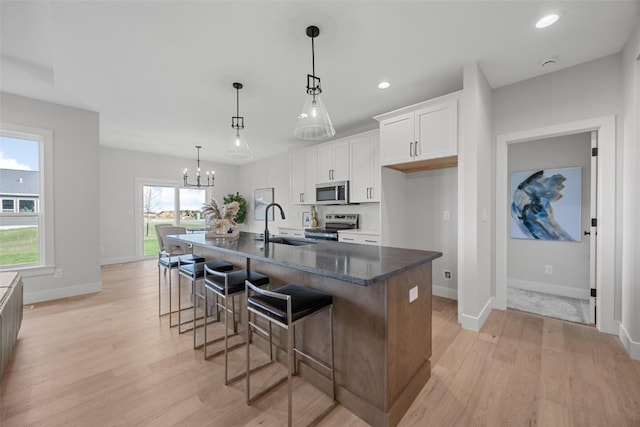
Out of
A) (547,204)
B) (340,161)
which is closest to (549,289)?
(547,204)

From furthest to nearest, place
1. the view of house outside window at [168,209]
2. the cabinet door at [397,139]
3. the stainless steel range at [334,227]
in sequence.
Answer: the view of house outside window at [168,209], the stainless steel range at [334,227], the cabinet door at [397,139]

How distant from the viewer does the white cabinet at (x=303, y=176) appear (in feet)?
16.0

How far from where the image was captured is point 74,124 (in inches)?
144

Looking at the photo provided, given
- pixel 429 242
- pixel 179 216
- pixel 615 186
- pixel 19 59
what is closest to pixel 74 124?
pixel 19 59

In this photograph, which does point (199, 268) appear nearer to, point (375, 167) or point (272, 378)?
point (272, 378)

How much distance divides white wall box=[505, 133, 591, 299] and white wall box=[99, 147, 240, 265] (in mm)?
6589

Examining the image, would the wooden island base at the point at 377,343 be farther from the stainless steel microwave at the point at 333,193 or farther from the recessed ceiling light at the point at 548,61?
the stainless steel microwave at the point at 333,193

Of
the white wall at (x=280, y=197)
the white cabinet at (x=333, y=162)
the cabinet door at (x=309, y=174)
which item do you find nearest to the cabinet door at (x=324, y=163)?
the white cabinet at (x=333, y=162)

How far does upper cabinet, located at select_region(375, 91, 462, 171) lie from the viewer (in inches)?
110

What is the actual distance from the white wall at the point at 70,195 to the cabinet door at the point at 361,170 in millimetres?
3855

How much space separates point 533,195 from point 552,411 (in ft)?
10.2

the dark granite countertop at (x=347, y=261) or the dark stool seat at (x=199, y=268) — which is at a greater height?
the dark granite countertop at (x=347, y=261)

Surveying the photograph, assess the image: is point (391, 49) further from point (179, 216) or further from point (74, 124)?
point (179, 216)

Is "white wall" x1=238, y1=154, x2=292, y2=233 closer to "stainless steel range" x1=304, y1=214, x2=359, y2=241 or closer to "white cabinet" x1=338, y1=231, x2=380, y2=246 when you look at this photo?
"stainless steel range" x1=304, y1=214, x2=359, y2=241
